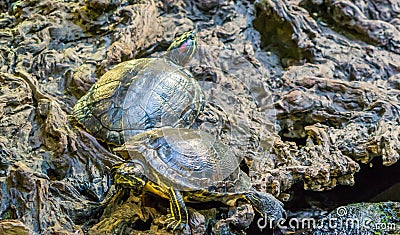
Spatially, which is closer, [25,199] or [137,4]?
[25,199]

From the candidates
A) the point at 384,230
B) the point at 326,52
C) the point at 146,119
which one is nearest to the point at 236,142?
the point at 146,119

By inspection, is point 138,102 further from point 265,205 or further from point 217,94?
point 265,205

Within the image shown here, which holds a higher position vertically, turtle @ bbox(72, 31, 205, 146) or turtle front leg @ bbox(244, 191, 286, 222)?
turtle @ bbox(72, 31, 205, 146)

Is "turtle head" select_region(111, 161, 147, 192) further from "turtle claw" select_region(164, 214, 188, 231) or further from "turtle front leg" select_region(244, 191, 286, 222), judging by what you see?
"turtle front leg" select_region(244, 191, 286, 222)

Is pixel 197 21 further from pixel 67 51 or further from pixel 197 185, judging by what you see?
pixel 197 185

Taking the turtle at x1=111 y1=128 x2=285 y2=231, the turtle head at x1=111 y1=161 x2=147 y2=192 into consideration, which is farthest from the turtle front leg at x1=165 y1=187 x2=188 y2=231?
the turtle head at x1=111 y1=161 x2=147 y2=192
